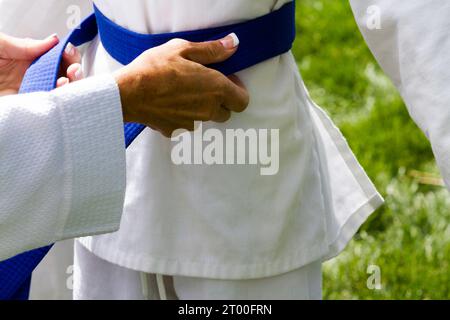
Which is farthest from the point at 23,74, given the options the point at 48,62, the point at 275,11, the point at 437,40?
the point at 437,40

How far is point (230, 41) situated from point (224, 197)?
27cm

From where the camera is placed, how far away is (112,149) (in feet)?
4.76

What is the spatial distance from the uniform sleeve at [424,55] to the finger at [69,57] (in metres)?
0.56

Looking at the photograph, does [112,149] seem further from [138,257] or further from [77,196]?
[138,257]

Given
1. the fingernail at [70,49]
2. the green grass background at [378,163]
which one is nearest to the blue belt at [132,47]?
the fingernail at [70,49]

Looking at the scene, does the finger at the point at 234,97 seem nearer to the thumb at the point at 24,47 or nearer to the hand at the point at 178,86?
the hand at the point at 178,86

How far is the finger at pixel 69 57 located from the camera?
1.68 meters

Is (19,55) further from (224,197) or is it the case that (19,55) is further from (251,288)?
(251,288)

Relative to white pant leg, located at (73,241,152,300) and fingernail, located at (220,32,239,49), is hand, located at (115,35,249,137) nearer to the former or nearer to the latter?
fingernail, located at (220,32,239,49)

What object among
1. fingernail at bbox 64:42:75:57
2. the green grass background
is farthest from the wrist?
the green grass background

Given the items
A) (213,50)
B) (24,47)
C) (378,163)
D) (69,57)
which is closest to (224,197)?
(213,50)

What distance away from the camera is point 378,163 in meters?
3.00

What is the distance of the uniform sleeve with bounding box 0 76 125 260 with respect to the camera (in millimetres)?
1402
